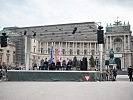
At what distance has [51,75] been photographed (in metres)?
26.2

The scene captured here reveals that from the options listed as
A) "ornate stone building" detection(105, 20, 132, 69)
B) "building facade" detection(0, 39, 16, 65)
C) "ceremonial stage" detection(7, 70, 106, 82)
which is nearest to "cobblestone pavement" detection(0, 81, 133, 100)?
"ceremonial stage" detection(7, 70, 106, 82)

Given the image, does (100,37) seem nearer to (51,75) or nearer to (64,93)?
(51,75)

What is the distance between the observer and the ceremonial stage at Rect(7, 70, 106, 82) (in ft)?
85.1

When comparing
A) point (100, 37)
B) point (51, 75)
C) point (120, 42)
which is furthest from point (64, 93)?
point (120, 42)

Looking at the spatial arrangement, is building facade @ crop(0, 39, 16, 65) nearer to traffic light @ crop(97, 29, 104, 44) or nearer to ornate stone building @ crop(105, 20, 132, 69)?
ornate stone building @ crop(105, 20, 132, 69)

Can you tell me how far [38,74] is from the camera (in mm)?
26344

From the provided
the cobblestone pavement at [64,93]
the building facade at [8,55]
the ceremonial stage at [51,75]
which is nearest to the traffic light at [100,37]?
the ceremonial stage at [51,75]

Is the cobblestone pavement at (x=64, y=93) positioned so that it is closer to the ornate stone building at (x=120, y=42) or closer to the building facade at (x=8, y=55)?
the building facade at (x=8, y=55)

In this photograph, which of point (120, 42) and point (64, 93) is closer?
point (64, 93)

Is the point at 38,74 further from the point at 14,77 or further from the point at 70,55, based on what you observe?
the point at 70,55

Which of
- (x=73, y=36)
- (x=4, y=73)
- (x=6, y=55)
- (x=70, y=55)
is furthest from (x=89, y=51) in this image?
(x=4, y=73)

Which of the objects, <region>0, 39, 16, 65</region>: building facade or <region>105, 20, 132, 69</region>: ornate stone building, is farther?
<region>105, 20, 132, 69</region>: ornate stone building

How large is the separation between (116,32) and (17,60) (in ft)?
123

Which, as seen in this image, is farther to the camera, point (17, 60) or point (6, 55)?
point (6, 55)
